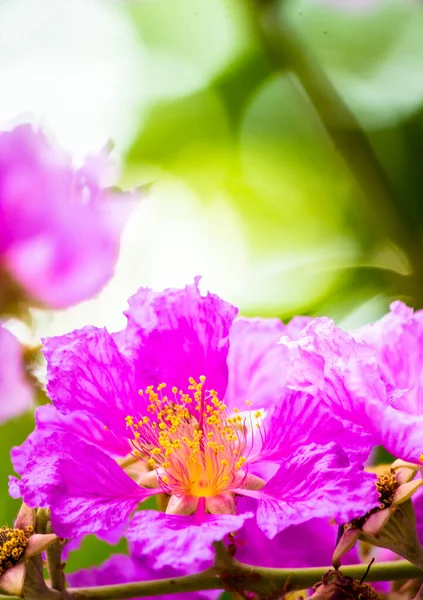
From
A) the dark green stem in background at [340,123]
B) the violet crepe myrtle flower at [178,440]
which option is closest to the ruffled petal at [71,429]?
the violet crepe myrtle flower at [178,440]

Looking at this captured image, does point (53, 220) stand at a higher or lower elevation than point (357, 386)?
higher

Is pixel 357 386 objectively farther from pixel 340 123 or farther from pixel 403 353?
pixel 340 123

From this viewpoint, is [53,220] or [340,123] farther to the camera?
[340,123]

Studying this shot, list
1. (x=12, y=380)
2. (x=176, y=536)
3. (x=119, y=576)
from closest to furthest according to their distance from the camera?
(x=176, y=536), (x=119, y=576), (x=12, y=380)

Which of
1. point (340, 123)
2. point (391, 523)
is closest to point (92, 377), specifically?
point (391, 523)

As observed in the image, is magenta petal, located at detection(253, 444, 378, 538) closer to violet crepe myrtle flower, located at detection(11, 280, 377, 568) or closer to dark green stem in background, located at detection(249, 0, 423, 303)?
violet crepe myrtle flower, located at detection(11, 280, 377, 568)

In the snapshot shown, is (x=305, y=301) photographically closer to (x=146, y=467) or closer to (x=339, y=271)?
(x=339, y=271)
